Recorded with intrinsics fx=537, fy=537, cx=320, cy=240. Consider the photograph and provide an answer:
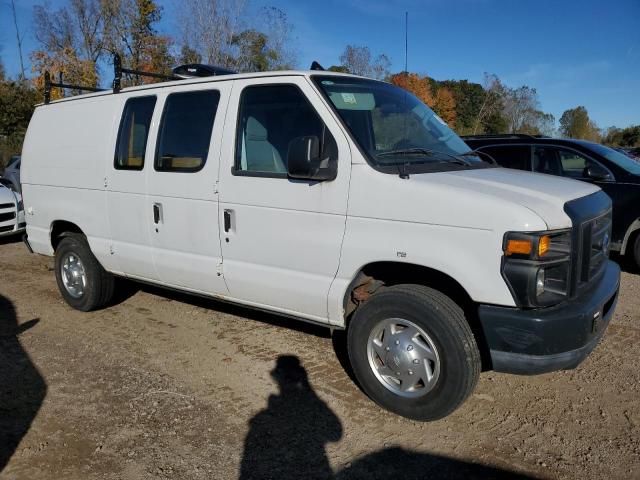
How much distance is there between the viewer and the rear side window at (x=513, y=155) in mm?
7688

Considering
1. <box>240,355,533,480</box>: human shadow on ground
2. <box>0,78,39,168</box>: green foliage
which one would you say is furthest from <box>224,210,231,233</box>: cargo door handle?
<box>0,78,39,168</box>: green foliage

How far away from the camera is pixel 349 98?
155 inches

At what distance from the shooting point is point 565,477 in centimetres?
296

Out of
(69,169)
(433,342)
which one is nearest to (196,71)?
(69,169)

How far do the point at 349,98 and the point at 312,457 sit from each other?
2.45 meters

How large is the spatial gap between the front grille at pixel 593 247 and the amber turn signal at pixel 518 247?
1.44ft

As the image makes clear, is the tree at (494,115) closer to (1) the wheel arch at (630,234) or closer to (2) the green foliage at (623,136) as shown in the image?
(2) the green foliage at (623,136)

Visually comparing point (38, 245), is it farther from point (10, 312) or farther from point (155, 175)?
point (155, 175)

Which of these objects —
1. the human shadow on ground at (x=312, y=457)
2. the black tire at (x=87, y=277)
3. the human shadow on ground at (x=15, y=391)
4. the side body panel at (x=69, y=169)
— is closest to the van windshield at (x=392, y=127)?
the human shadow on ground at (x=312, y=457)

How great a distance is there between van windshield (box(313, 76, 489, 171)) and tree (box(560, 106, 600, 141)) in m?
50.5

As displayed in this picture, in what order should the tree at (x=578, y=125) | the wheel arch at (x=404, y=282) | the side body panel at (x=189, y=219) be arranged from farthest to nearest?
the tree at (x=578, y=125), the side body panel at (x=189, y=219), the wheel arch at (x=404, y=282)

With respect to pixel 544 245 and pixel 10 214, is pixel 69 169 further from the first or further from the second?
pixel 10 214

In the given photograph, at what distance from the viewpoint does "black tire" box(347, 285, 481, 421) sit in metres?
3.23

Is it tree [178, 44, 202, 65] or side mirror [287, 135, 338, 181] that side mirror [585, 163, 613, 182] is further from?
tree [178, 44, 202, 65]
